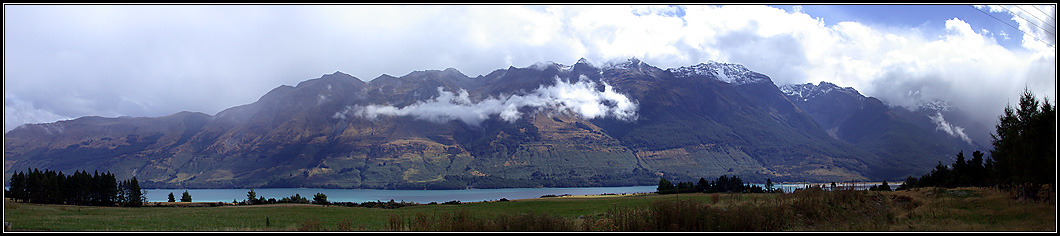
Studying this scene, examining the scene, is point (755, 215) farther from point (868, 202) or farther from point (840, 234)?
point (868, 202)

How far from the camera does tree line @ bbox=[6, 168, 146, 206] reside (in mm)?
48312

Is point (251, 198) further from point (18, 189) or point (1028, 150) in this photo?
point (1028, 150)

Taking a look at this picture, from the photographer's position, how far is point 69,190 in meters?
52.6

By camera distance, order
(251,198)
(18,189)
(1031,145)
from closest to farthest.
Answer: (1031,145), (18,189), (251,198)

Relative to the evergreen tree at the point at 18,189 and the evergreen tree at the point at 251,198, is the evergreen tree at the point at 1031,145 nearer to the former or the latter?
the evergreen tree at the point at 251,198

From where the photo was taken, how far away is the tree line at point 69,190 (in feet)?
159

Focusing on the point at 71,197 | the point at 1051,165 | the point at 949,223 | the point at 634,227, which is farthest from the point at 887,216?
the point at 71,197

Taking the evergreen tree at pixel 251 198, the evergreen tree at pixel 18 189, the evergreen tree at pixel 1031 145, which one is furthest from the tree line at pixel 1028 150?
the evergreen tree at pixel 18 189

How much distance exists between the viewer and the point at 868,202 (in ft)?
81.6

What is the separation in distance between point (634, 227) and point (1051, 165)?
1467 cm

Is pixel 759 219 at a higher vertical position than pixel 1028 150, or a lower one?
lower

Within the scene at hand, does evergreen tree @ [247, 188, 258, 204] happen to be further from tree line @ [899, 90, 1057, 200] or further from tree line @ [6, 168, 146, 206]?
tree line @ [899, 90, 1057, 200]

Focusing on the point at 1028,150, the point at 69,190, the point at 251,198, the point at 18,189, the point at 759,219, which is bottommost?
the point at 251,198

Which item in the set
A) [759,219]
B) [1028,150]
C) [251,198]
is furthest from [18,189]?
[1028,150]
